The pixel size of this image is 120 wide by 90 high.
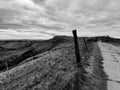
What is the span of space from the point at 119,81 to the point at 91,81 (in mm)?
1603

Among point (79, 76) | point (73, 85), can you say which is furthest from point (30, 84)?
point (79, 76)

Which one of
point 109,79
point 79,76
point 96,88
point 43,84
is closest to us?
point 96,88

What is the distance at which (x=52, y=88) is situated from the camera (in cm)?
393

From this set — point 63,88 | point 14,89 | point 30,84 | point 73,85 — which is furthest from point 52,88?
point 14,89

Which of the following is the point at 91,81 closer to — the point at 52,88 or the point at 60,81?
the point at 60,81

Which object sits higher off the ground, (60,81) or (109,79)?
(60,81)

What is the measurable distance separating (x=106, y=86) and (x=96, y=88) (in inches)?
25.8

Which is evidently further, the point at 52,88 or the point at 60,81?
the point at 60,81

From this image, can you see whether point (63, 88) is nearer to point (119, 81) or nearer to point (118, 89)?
point (118, 89)

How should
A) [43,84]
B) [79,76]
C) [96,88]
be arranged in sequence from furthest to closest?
[79,76] < [43,84] < [96,88]

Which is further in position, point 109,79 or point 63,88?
point 109,79

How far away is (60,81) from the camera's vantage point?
439cm

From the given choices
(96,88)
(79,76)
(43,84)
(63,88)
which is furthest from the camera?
(79,76)

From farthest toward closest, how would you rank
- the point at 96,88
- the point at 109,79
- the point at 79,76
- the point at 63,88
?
1. the point at 109,79
2. the point at 79,76
3. the point at 96,88
4. the point at 63,88
